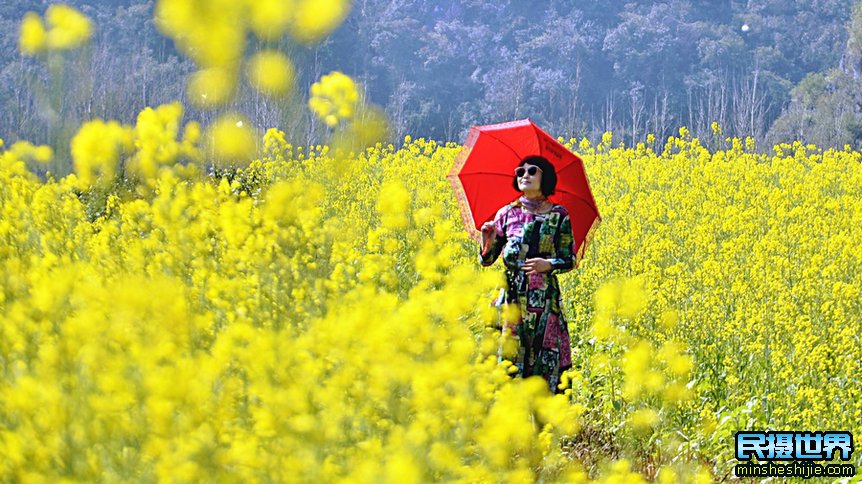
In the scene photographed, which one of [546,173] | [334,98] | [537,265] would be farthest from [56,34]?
[546,173]

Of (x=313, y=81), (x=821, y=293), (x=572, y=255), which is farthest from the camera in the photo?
(x=821, y=293)

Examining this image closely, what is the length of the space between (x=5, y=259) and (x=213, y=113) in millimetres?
1133

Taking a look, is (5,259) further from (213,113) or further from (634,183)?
(634,183)

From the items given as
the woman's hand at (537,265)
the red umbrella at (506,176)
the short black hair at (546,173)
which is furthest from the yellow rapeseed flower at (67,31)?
the red umbrella at (506,176)

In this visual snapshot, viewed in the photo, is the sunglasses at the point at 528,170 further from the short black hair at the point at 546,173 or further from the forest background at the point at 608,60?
the forest background at the point at 608,60

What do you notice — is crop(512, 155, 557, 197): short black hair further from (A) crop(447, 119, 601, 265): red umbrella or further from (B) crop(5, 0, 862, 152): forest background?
(B) crop(5, 0, 862, 152): forest background

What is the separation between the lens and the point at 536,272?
3.38 metres

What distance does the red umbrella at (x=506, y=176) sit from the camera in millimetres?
3719

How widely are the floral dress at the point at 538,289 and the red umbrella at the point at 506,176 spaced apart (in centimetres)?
28

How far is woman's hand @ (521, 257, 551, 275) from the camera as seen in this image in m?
3.29

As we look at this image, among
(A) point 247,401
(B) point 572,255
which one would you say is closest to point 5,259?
(A) point 247,401

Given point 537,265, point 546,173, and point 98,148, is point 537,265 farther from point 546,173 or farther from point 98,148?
point 98,148

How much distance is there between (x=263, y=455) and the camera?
1446 millimetres

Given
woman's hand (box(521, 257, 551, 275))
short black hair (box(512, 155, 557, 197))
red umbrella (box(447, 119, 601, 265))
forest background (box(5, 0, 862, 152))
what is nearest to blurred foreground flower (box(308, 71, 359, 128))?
woman's hand (box(521, 257, 551, 275))
